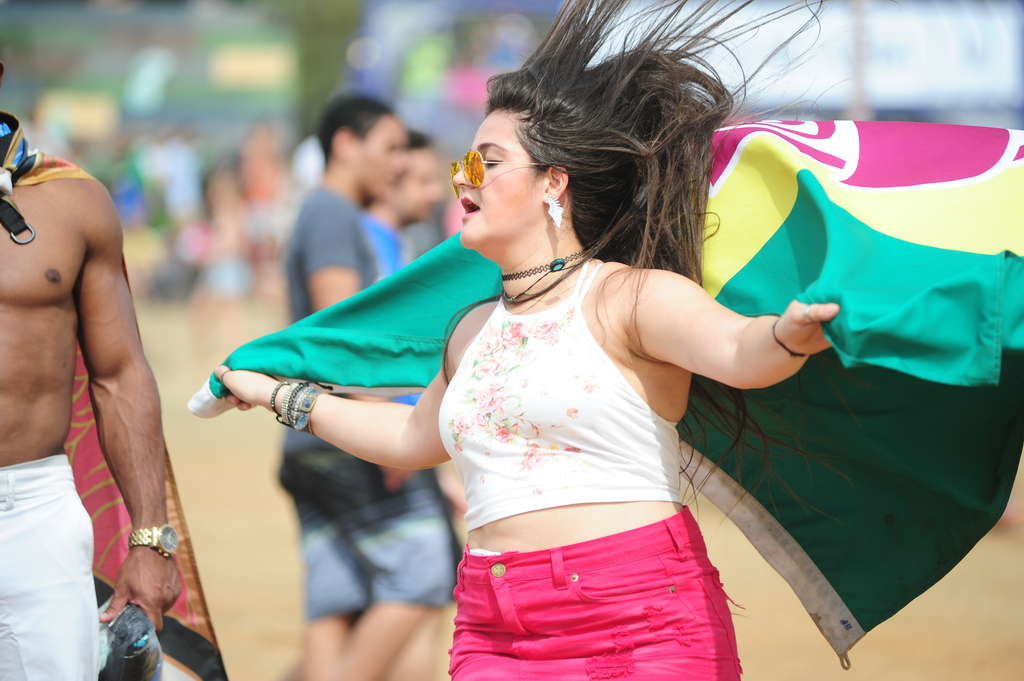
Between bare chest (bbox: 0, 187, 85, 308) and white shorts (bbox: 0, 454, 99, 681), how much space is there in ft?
1.20

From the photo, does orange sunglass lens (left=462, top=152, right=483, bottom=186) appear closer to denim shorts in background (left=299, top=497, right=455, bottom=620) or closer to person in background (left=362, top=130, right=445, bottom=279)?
denim shorts in background (left=299, top=497, right=455, bottom=620)

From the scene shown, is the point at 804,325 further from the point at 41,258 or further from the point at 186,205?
the point at 186,205

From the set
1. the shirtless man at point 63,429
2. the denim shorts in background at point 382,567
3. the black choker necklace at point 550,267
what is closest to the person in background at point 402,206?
the denim shorts in background at point 382,567

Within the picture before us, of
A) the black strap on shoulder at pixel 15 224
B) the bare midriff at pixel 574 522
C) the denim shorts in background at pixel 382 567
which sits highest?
the black strap on shoulder at pixel 15 224

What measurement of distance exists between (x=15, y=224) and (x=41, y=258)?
0.31 ft

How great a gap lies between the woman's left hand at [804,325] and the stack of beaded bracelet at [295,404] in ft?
4.24

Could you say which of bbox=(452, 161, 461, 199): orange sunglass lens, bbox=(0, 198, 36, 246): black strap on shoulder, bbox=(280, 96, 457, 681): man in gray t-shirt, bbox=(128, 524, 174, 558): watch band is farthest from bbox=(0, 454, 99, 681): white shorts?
bbox=(280, 96, 457, 681): man in gray t-shirt

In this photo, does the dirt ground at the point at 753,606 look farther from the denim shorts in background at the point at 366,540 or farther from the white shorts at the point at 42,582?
the white shorts at the point at 42,582

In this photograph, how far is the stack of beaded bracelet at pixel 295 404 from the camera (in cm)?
311

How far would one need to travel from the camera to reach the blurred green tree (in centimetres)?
3378

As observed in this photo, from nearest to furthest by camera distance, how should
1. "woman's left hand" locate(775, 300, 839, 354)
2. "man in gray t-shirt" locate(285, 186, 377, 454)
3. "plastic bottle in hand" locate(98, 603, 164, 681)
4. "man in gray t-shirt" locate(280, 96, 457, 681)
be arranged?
"woman's left hand" locate(775, 300, 839, 354)
"plastic bottle in hand" locate(98, 603, 164, 681)
"man in gray t-shirt" locate(280, 96, 457, 681)
"man in gray t-shirt" locate(285, 186, 377, 454)

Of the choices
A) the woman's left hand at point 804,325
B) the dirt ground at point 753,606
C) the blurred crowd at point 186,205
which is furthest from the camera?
the blurred crowd at point 186,205

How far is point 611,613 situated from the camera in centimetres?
252

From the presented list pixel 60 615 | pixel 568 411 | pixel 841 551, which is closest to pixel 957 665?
pixel 841 551
